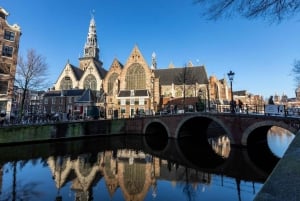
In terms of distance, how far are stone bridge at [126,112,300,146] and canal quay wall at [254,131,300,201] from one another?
1422cm

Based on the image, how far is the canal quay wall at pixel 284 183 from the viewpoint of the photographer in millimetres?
3479

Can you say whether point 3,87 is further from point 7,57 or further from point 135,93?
point 135,93

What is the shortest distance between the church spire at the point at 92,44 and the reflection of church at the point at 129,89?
1146 centimetres

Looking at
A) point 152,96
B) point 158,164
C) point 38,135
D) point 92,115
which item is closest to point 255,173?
point 158,164

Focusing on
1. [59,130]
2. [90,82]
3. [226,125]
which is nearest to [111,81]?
[90,82]

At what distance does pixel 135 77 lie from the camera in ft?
176

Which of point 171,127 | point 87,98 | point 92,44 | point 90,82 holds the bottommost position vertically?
point 171,127

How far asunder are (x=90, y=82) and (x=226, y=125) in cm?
4736

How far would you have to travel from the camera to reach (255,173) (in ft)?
42.2

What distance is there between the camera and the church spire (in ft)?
243

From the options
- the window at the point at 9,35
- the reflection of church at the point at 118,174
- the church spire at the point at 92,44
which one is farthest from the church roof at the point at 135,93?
the reflection of church at the point at 118,174

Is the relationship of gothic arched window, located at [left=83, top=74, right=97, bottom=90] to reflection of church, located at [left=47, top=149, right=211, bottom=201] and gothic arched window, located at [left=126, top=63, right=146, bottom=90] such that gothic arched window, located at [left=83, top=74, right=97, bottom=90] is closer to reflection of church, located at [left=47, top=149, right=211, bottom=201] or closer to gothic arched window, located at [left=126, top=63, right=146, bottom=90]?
gothic arched window, located at [left=126, top=63, right=146, bottom=90]

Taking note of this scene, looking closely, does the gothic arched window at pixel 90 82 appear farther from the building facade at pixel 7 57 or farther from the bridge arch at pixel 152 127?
the bridge arch at pixel 152 127

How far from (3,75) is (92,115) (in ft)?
47.3
